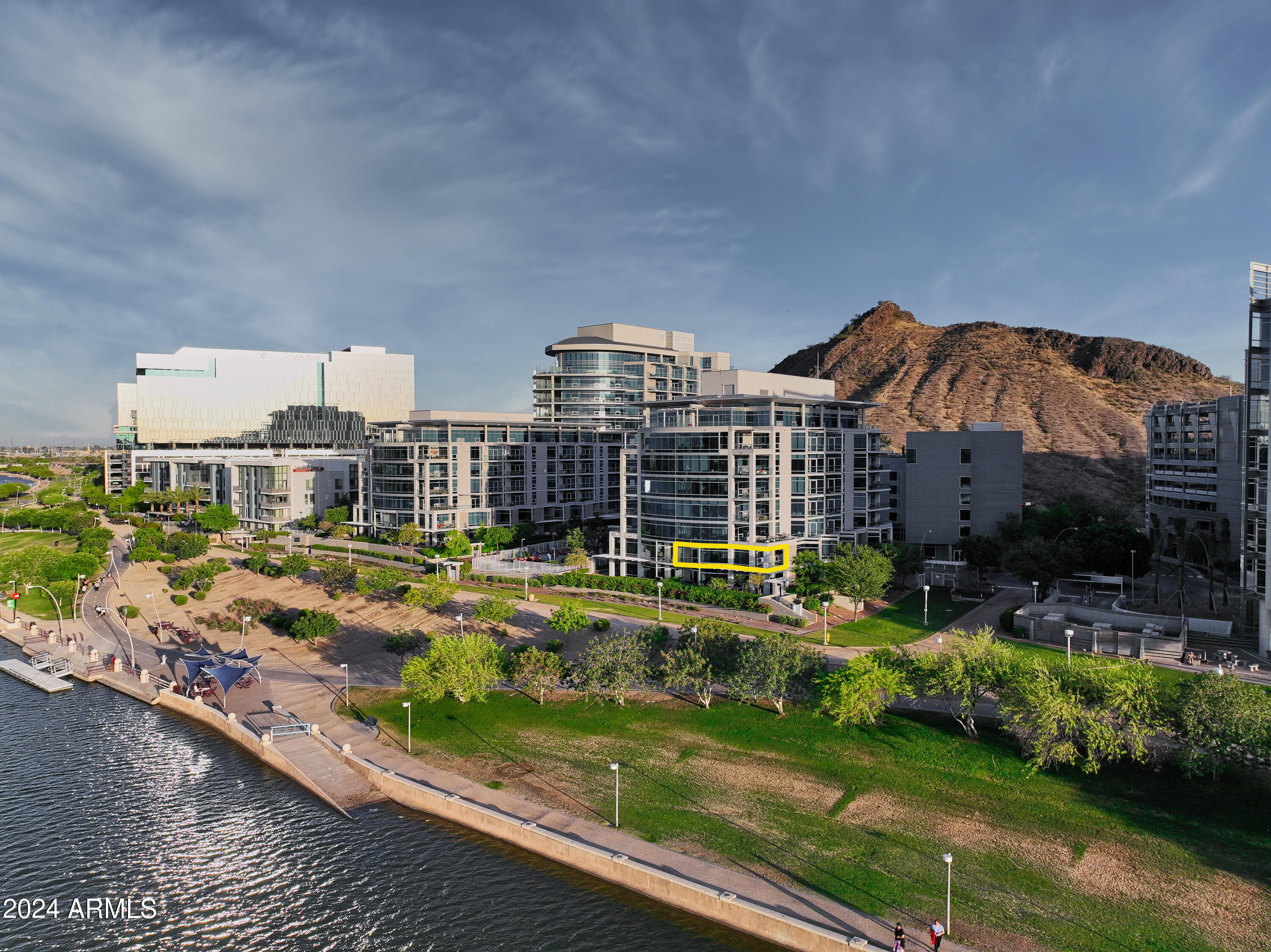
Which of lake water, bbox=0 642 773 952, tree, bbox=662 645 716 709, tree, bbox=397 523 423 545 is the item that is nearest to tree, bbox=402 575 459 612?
lake water, bbox=0 642 773 952

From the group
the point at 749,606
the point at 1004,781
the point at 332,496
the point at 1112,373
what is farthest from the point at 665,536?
the point at 1112,373

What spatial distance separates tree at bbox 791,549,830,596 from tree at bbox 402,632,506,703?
36363mm

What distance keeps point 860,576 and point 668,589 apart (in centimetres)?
2074

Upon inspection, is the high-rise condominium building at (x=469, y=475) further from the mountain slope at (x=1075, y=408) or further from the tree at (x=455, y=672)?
the mountain slope at (x=1075, y=408)

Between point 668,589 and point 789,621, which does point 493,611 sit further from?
point 789,621

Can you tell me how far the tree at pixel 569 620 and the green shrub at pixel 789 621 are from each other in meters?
19.1

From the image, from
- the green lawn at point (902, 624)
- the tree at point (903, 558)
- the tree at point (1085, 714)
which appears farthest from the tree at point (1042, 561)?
the tree at point (1085, 714)

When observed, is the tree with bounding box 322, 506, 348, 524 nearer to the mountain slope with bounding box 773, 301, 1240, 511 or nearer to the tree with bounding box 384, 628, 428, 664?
the tree with bounding box 384, 628, 428, 664

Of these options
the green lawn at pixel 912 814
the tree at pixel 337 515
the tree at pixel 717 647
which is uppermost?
the tree at pixel 337 515

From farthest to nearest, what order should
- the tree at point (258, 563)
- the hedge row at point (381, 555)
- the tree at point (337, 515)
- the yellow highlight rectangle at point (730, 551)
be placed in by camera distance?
the tree at point (337, 515) → the hedge row at point (381, 555) → the tree at point (258, 563) → the yellow highlight rectangle at point (730, 551)

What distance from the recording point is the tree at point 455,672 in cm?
5553

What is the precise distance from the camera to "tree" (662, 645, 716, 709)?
54.9 m

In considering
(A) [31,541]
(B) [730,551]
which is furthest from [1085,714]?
(A) [31,541]

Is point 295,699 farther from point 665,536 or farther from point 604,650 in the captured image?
point 665,536
